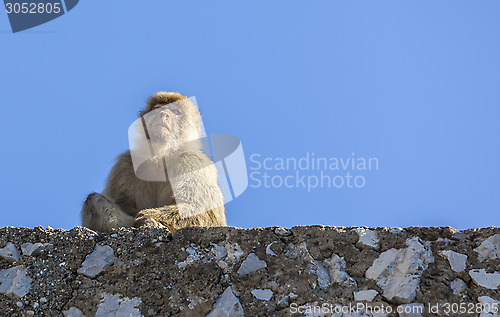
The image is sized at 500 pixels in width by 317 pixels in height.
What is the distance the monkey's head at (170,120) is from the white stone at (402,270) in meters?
2.72

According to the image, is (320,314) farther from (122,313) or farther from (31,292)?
(31,292)

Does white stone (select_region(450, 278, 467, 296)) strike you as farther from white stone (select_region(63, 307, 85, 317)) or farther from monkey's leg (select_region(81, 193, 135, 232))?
monkey's leg (select_region(81, 193, 135, 232))

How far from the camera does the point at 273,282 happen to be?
2.75m

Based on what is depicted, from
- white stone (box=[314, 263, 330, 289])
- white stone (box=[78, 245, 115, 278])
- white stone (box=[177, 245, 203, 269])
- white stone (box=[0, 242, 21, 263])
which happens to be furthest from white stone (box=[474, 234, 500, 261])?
white stone (box=[0, 242, 21, 263])

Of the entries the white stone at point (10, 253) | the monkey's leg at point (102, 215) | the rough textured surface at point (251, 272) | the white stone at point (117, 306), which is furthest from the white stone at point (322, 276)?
the monkey's leg at point (102, 215)

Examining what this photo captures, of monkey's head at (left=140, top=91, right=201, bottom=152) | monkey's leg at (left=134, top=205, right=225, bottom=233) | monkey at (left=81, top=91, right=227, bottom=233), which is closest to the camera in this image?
monkey's leg at (left=134, top=205, right=225, bottom=233)

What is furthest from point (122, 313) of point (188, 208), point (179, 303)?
point (188, 208)

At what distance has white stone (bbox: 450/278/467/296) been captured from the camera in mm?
2688

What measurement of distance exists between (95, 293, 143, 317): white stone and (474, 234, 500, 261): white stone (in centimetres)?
148

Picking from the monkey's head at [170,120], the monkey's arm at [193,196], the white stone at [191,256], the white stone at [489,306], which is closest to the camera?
the white stone at [489,306]

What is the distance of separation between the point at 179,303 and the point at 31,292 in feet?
2.09

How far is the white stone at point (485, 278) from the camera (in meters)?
2.67

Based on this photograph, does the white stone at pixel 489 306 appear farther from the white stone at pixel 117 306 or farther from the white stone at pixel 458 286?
the white stone at pixel 117 306

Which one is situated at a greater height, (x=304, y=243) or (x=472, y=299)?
(x=304, y=243)
